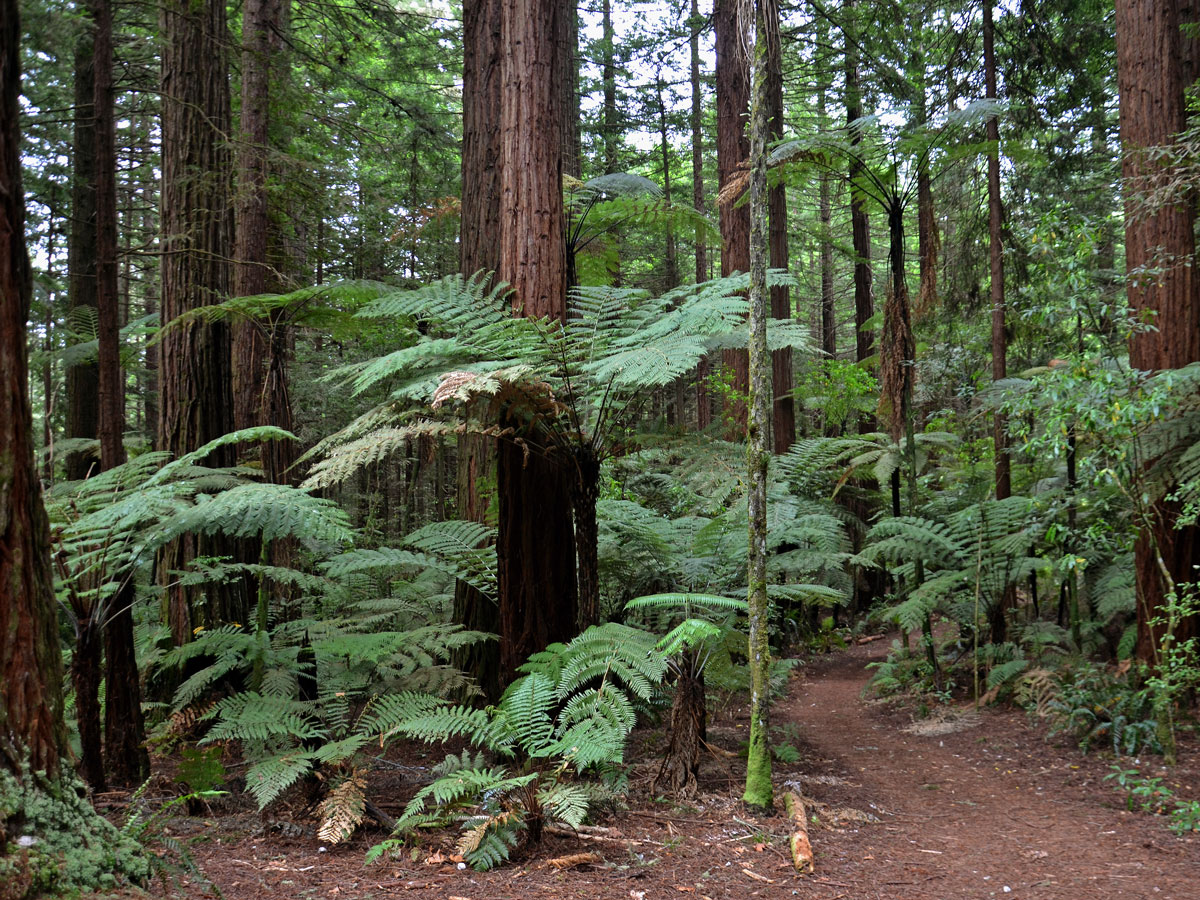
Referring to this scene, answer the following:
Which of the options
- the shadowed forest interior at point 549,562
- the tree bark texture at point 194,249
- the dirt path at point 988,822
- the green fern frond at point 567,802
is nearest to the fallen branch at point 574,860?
the shadowed forest interior at point 549,562

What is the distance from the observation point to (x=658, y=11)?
616 inches

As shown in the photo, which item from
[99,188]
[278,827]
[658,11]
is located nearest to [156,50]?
[99,188]

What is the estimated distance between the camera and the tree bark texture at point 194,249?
5.72m

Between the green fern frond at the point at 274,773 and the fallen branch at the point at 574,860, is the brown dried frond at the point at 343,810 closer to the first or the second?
the green fern frond at the point at 274,773

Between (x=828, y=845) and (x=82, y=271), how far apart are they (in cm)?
1137

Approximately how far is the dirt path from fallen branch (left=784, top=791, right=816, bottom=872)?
9 cm

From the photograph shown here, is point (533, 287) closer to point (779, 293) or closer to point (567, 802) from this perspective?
point (567, 802)

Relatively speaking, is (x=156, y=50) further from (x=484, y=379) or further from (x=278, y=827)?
(x=278, y=827)

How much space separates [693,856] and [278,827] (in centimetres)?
186

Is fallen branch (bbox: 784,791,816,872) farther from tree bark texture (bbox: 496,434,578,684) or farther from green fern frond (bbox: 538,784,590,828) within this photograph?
tree bark texture (bbox: 496,434,578,684)

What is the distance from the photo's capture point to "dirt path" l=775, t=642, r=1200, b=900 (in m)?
3.33

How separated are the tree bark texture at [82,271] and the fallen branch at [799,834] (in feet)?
31.1

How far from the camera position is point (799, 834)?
3.51 meters

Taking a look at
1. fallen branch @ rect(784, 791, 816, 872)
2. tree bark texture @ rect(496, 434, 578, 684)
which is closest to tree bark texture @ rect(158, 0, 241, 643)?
tree bark texture @ rect(496, 434, 578, 684)
